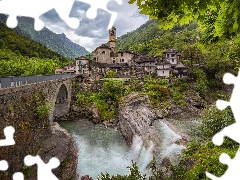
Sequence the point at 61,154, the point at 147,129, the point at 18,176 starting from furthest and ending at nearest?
the point at 147,129 → the point at 61,154 → the point at 18,176

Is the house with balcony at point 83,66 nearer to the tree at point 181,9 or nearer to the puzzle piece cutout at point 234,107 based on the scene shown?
the puzzle piece cutout at point 234,107

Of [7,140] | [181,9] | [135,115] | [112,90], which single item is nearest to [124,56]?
[112,90]

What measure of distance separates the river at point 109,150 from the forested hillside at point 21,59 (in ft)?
74.8

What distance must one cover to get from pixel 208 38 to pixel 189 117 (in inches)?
1344

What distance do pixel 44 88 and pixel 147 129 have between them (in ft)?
43.8

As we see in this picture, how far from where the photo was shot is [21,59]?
263 ft

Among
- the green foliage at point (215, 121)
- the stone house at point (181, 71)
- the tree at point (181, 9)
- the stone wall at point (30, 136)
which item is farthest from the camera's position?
the stone house at point (181, 71)

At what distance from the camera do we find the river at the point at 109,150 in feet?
74.5

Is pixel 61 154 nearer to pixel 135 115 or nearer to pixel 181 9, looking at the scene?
pixel 135 115

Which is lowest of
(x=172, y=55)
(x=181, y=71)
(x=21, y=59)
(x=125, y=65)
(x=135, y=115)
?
(x=135, y=115)

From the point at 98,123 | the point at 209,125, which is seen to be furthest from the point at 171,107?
the point at 209,125

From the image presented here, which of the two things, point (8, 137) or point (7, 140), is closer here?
point (7, 140)

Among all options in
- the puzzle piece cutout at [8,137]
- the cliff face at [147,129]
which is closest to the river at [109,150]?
the cliff face at [147,129]

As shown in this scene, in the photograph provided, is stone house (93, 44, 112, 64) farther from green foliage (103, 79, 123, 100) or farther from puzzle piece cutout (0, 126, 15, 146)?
puzzle piece cutout (0, 126, 15, 146)
